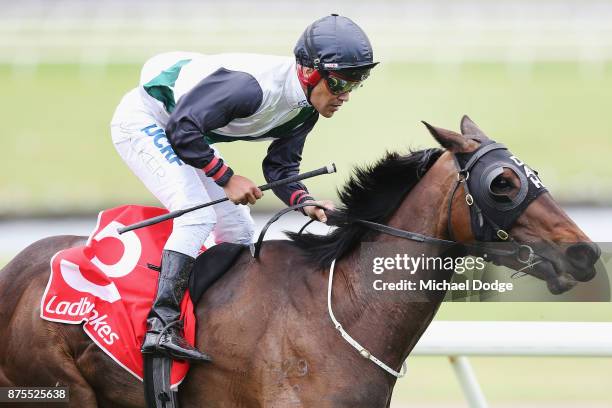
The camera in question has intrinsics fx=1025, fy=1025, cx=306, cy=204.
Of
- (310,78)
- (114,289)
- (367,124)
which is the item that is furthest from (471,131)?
(367,124)

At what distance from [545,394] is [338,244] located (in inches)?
122

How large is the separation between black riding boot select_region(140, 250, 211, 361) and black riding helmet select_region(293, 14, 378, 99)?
819 mm

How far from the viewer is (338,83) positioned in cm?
358

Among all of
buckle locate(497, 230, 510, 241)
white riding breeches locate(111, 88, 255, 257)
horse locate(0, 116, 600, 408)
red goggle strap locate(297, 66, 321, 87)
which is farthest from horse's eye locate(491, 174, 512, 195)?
white riding breeches locate(111, 88, 255, 257)

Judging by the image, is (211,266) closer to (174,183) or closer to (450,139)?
(174,183)

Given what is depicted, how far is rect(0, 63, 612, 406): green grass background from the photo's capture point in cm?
1419

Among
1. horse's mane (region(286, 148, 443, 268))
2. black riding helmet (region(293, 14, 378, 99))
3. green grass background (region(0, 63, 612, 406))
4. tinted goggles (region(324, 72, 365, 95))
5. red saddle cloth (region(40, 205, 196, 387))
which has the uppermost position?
green grass background (region(0, 63, 612, 406))

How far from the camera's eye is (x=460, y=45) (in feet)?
69.6

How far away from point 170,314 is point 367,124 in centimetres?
1521

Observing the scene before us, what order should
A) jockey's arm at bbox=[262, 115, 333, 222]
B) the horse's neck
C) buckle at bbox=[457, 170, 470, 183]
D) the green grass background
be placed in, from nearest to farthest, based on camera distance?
buckle at bbox=[457, 170, 470, 183], the horse's neck, jockey's arm at bbox=[262, 115, 333, 222], the green grass background

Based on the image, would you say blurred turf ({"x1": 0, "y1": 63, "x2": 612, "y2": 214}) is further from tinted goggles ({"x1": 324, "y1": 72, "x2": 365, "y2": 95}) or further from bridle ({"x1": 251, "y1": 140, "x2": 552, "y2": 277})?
bridle ({"x1": 251, "y1": 140, "x2": 552, "y2": 277})

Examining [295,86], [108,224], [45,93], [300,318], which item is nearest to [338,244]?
[300,318]

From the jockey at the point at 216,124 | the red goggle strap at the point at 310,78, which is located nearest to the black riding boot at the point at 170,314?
the jockey at the point at 216,124

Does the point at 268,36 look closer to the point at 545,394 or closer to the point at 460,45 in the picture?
the point at 460,45
